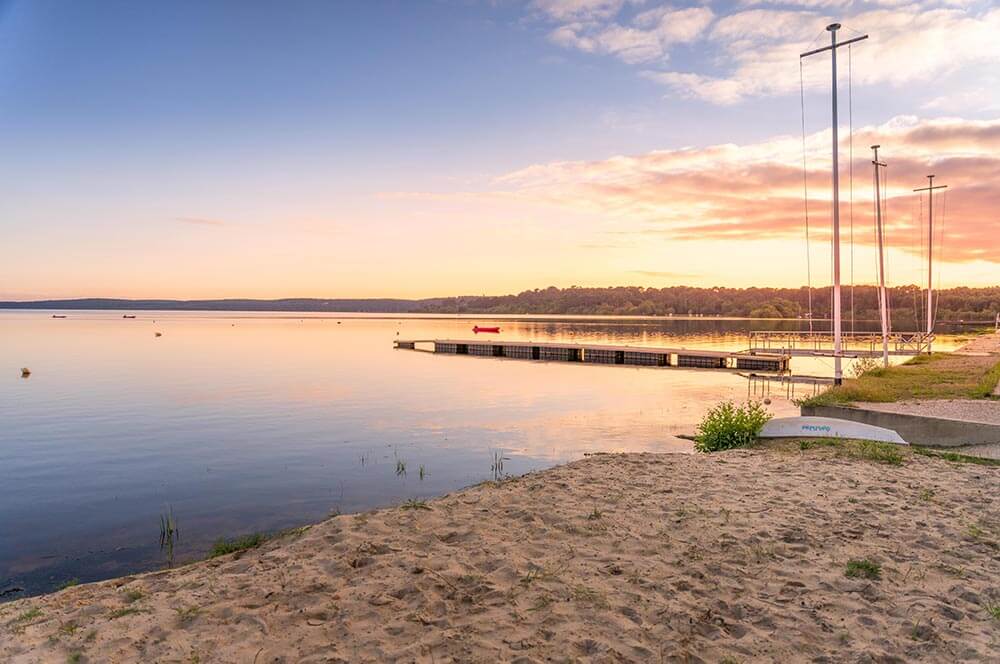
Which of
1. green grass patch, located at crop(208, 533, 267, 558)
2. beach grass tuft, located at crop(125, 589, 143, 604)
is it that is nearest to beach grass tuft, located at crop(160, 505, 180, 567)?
green grass patch, located at crop(208, 533, 267, 558)

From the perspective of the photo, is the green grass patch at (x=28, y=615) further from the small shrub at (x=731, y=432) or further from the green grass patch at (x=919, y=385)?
the green grass patch at (x=919, y=385)

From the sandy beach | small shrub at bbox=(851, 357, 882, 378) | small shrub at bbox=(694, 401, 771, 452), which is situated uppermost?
the sandy beach

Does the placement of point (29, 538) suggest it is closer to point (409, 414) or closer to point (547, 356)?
point (409, 414)

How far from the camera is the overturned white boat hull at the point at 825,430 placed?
534 inches

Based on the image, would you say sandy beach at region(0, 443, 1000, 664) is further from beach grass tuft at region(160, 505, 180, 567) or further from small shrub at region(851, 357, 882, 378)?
small shrub at region(851, 357, 882, 378)

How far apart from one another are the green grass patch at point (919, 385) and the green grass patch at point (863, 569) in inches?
416

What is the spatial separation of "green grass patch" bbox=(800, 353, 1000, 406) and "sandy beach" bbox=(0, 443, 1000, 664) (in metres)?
9.59

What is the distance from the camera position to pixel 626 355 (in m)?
52.7

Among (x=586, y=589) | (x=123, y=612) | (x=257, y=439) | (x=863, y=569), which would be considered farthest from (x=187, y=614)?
(x=257, y=439)

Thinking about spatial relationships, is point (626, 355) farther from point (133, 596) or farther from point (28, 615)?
point (28, 615)

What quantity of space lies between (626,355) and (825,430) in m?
38.8

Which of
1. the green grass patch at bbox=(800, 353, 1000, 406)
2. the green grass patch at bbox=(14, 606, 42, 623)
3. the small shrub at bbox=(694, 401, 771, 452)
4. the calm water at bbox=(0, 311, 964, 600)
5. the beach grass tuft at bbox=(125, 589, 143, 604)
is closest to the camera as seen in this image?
the green grass patch at bbox=(14, 606, 42, 623)

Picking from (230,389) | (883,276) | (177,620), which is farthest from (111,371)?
(883,276)

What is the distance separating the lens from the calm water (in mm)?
11763
